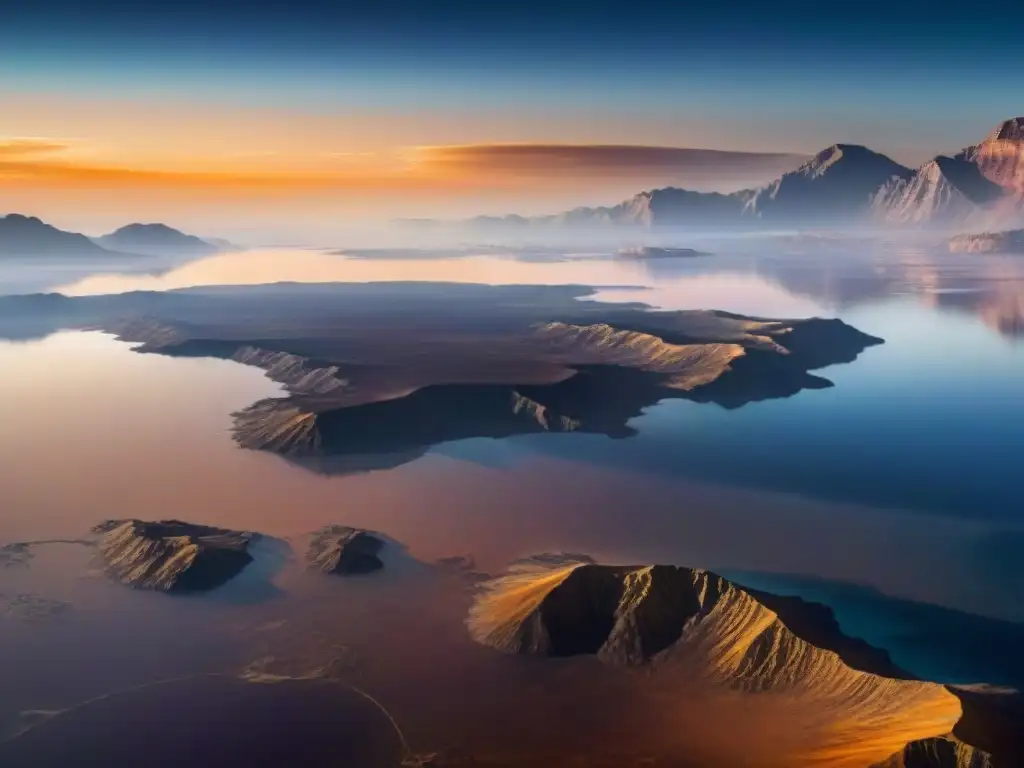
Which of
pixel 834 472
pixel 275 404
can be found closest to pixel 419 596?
pixel 834 472

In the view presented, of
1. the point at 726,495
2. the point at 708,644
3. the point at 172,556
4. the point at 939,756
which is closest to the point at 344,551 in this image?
the point at 172,556

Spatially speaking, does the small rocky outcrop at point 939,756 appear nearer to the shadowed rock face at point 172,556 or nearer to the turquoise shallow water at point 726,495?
the turquoise shallow water at point 726,495

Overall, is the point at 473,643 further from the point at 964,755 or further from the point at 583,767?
the point at 964,755

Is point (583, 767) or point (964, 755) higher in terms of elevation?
point (964, 755)

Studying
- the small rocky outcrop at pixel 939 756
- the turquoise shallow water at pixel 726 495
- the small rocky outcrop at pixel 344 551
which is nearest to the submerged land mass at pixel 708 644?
the small rocky outcrop at pixel 939 756

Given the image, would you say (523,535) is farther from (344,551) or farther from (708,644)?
Answer: (708,644)

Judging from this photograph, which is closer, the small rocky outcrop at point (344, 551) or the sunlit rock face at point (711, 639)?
the sunlit rock face at point (711, 639)
